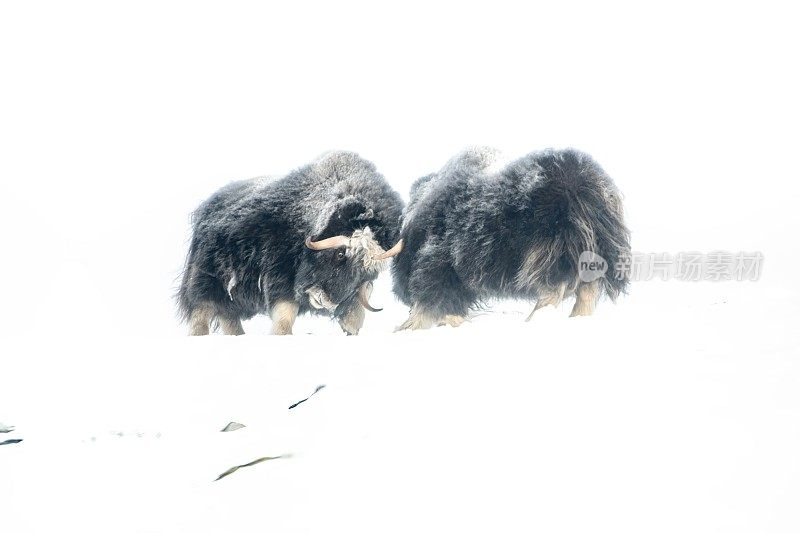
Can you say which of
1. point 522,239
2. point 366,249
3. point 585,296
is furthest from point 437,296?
point 585,296

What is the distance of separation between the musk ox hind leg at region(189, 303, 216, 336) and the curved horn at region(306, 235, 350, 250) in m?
0.74

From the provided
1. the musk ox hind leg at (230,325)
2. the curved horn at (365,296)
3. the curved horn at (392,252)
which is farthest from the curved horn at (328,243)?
the musk ox hind leg at (230,325)

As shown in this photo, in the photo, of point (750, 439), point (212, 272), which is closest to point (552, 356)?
point (750, 439)

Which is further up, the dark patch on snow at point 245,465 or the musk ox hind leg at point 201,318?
the dark patch on snow at point 245,465

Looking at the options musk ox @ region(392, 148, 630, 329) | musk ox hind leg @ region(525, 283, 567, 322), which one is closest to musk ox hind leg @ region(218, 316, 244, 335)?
musk ox @ region(392, 148, 630, 329)

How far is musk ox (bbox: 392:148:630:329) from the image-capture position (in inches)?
135

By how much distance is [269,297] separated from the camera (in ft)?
12.9

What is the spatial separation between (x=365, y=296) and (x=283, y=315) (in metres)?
0.42

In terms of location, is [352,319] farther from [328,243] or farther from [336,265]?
[328,243]

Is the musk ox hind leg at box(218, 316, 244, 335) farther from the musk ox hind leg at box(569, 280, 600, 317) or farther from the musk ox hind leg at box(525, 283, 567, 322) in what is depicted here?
the musk ox hind leg at box(569, 280, 600, 317)

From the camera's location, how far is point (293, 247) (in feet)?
13.0

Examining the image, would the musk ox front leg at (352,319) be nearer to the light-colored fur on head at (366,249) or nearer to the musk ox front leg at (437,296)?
the light-colored fur on head at (366,249)

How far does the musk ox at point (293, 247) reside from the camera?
3873mm

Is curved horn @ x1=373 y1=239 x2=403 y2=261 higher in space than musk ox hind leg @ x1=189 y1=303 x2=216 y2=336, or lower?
higher
